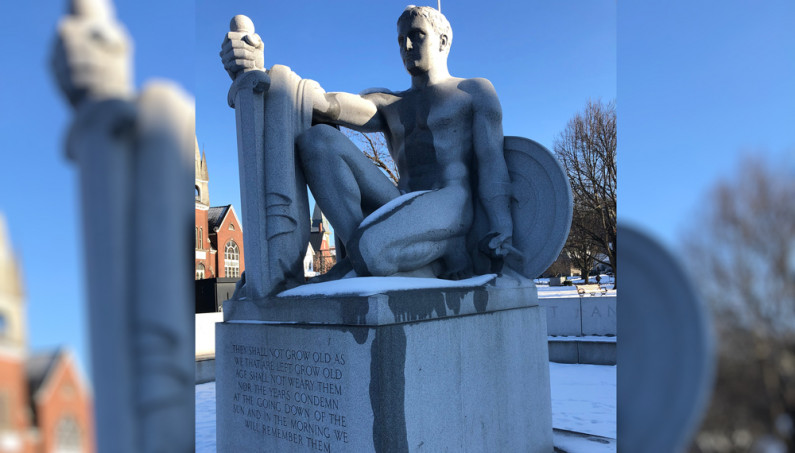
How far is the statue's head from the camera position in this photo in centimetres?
367

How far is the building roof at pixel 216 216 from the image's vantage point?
137 feet

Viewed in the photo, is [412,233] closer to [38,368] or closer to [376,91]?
[376,91]

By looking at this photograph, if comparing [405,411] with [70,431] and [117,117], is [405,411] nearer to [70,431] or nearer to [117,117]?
[70,431]

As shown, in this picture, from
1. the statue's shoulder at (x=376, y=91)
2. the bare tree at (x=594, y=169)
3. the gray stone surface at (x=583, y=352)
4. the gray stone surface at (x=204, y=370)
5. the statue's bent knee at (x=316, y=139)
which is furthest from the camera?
the bare tree at (x=594, y=169)

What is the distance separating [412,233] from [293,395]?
3.95ft

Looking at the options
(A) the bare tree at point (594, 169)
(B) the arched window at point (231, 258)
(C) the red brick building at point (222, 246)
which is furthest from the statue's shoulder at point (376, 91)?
(B) the arched window at point (231, 258)

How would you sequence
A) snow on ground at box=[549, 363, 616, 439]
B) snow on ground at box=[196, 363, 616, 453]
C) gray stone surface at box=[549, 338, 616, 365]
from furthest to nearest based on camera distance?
1. gray stone surface at box=[549, 338, 616, 365]
2. snow on ground at box=[549, 363, 616, 439]
3. snow on ground at box=[196, 363, 616, 453]

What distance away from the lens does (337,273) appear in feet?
11.0

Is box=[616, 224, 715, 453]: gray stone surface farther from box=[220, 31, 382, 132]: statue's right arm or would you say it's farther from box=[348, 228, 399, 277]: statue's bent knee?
box=[220, 31, 382, 132]: statue's right arm

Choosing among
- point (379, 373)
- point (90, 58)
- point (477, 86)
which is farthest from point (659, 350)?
point (477, 86)

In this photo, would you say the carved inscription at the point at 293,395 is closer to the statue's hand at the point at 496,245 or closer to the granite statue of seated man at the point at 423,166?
the granite statue of seated man at the point at 423,166

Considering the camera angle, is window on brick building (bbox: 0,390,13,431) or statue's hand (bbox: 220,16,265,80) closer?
window on brick building (bbox: 0,390,13,431)

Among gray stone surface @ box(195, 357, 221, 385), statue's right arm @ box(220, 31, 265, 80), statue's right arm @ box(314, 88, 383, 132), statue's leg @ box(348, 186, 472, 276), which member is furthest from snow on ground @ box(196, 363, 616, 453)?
statue's right arm @ box(220, 31, 265, 80)

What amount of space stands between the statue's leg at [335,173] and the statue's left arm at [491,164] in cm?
88
